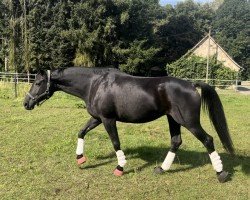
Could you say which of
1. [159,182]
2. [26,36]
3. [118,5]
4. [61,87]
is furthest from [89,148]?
[118,5]

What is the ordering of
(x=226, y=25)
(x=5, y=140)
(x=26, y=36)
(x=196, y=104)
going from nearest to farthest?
(x=196, y=104) < (x=5, y=140) < (x=26, y=36) < (x=226, y=25)

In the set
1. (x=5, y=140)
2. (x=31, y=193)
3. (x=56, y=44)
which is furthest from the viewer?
(x=56, y=44)

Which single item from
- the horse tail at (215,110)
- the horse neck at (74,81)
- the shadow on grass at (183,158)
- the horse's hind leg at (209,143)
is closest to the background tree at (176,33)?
the shadow on grass at (183,158)

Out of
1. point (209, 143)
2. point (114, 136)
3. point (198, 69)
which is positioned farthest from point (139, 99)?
point (198, 69)

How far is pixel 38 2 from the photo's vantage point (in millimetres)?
39625

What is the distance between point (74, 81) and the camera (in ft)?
20.6

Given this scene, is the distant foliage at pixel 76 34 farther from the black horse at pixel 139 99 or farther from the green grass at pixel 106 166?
the black horse at pixel 139 99

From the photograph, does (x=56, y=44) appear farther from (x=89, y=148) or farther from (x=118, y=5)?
(x=89, y=148)

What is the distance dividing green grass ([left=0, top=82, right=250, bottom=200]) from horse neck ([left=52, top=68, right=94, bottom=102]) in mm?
1406

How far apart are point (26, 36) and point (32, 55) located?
7.11 feet

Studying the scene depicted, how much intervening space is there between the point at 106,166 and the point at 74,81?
1.69m

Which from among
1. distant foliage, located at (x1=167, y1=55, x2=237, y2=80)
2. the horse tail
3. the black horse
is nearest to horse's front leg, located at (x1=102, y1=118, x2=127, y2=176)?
the black horse

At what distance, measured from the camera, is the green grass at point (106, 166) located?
530 centimetres

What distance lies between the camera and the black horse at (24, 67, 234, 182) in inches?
223
